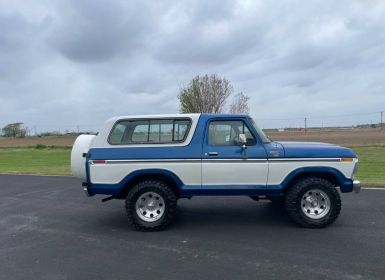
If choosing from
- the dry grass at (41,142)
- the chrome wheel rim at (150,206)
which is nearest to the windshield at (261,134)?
the chrome wheel rim at (150,206)

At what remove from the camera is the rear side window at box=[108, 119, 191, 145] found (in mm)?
6773

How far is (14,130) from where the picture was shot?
9156 cm

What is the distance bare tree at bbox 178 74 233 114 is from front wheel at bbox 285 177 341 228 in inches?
1190

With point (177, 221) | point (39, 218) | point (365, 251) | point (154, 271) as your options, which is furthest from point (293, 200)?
point (39, 218)

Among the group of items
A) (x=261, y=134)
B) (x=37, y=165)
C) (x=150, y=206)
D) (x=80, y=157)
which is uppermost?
(x=261, y=134)

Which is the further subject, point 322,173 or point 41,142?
point 41,142

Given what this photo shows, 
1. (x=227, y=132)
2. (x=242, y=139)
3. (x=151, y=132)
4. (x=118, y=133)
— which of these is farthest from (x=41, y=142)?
(x=242, y=139)

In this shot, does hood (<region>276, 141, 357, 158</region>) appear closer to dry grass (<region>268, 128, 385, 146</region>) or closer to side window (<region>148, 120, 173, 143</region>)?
side window (<region>148, 120, 173, 143</region>)

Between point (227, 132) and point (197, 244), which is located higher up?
point (227, 132)

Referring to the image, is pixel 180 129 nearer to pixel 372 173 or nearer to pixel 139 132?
pixel 139 132

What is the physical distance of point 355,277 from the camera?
441 cm

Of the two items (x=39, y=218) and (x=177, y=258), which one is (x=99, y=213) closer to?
(x=39, y=218)

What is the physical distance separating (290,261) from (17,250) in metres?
3.92

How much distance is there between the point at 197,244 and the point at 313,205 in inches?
89.3
